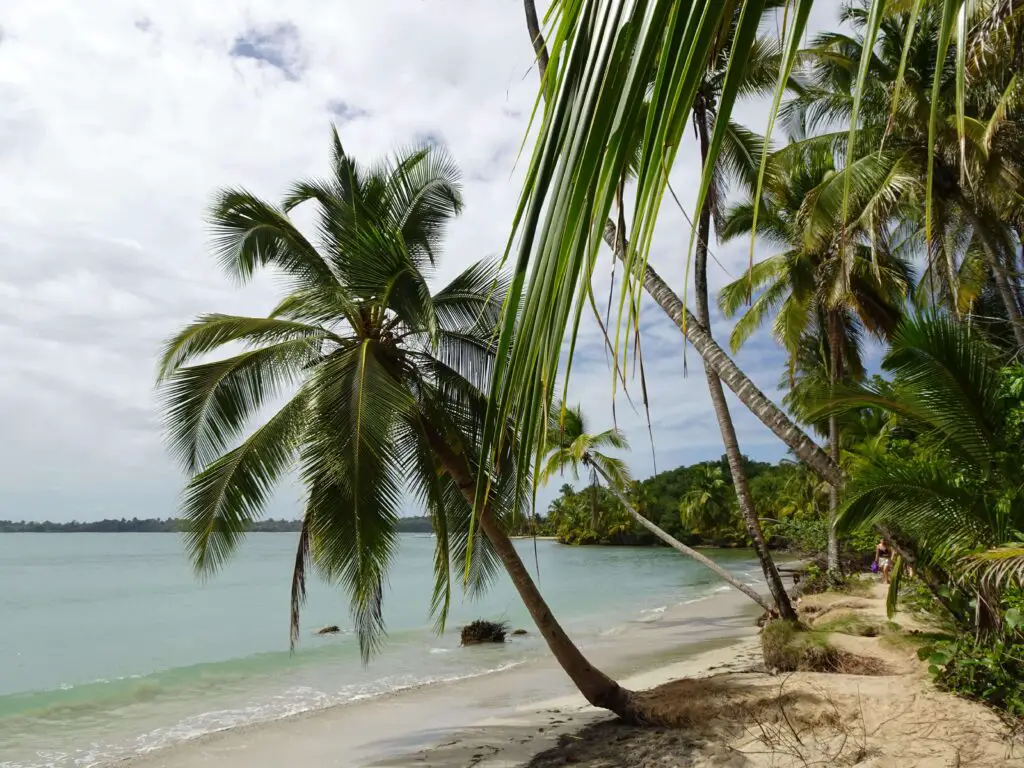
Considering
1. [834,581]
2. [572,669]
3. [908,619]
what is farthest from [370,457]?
[834,581]

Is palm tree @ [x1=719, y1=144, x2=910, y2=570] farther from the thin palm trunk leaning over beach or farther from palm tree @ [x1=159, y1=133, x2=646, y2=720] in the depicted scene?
palm tree @ [x1=159, y1=133, x2=646, y2=720]

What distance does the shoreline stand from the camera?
9.33 meters

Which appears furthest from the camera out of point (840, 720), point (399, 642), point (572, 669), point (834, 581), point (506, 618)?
point (506, 618)

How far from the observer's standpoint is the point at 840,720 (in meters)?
6.27

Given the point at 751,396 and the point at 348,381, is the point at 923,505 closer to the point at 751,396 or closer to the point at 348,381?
the point at 751,396

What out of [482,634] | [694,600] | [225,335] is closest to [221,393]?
[225,335]

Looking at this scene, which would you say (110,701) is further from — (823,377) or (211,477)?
(823,377)

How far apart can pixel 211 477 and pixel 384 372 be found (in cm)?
218

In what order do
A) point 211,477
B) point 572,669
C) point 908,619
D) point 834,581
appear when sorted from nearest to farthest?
point 211,477
point 572,669
point 908,619
point 834,581

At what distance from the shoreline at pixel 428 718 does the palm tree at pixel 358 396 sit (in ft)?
6.27

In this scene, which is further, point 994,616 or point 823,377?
point 823,377

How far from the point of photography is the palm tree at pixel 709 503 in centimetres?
5830

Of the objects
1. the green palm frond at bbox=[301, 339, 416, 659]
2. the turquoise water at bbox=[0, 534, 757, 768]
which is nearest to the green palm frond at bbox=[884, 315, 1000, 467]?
the green palm frond at bbox=[301, 339, 416, 659]

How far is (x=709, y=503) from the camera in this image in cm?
5819
